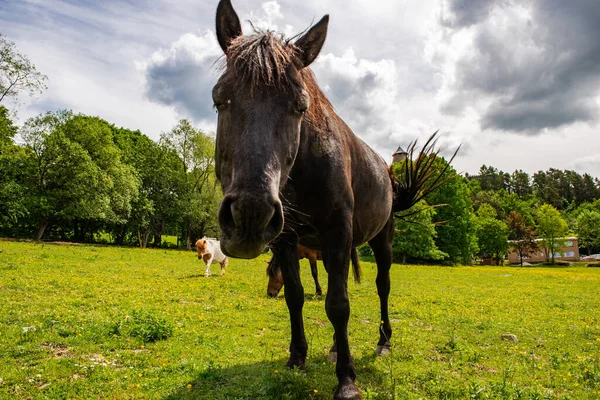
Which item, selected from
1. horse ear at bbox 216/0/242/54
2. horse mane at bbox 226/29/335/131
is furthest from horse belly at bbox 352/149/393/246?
horse ear at bbox 216/0/242/54

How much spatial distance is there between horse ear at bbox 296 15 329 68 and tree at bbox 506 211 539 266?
250ft

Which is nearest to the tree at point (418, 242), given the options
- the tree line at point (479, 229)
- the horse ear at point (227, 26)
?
the tree line at point (479, 229)

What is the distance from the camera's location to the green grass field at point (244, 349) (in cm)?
370

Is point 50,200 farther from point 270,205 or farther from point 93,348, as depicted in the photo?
point 270,205

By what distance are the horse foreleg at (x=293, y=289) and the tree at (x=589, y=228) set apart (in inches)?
3900

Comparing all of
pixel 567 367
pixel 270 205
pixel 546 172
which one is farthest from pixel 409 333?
pixel 546 172

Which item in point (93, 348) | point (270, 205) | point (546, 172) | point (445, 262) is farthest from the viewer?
point (546, 172)

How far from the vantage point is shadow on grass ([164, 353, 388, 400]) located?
3397mm

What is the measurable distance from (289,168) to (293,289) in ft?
6.16

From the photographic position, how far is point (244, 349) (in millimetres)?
5328

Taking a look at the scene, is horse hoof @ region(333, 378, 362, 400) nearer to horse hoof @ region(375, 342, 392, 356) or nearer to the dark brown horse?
the dark brown horse

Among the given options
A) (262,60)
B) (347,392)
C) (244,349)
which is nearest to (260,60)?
(262,60)

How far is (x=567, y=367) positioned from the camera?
210 inches

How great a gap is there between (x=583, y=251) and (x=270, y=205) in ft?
395
